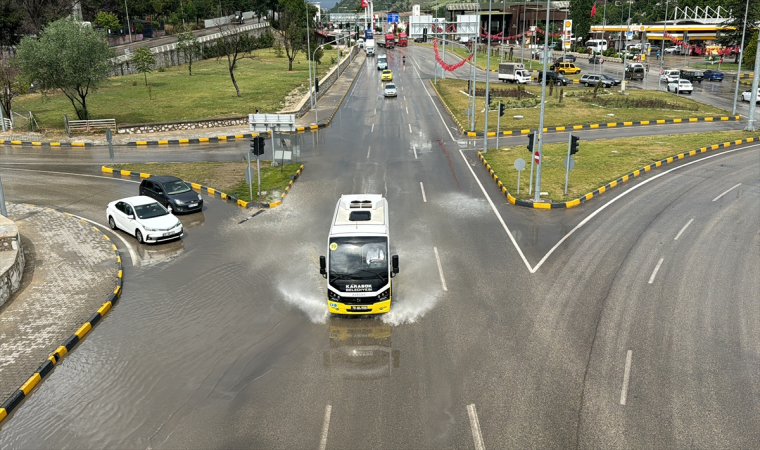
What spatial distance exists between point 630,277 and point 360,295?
8.59 meters

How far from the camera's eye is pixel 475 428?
1086 cm

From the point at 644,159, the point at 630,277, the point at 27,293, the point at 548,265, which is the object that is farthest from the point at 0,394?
the point at 644,159

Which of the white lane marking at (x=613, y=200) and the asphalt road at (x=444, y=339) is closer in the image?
the asphalt road at (x=444, y=339)

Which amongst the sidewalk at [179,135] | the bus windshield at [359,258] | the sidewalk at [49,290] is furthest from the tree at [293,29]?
the bus windshield at [359,258]

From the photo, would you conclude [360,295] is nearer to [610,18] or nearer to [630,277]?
[630,277]

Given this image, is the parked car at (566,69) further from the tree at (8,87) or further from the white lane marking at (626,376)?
the white lane marking at (626,376)

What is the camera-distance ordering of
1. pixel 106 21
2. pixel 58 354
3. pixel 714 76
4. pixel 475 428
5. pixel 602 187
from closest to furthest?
pixel 475 428, pixel 58 354, pixel 602 187, pixel 714 76, pixel 106 21

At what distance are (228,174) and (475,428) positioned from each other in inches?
915

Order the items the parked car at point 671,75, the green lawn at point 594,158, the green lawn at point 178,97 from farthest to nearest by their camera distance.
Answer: the parked car at point 671,75 < the green lawn at point 178,97 < the green lawn at point 594,158

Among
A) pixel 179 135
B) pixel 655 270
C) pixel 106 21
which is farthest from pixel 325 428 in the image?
pixel 106 21

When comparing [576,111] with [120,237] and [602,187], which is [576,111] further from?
[120,237]

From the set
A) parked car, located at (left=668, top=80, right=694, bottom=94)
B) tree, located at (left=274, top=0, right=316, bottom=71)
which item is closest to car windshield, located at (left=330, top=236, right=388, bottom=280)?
parked car, located at (left=668, top=80, right=694, bottom=94)

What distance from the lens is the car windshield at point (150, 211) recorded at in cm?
2209

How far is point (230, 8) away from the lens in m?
144
